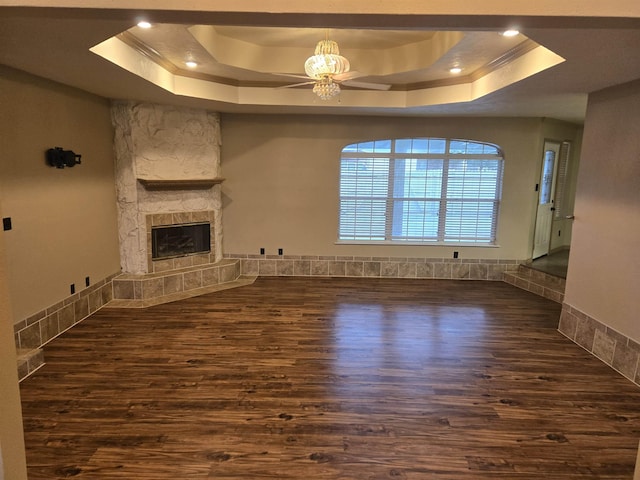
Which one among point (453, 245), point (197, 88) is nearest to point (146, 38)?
point (197, 88)

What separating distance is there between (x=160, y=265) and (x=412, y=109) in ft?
13.3

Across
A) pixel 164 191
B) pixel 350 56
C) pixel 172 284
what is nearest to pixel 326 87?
pixel 350 56

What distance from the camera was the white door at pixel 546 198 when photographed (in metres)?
6.41

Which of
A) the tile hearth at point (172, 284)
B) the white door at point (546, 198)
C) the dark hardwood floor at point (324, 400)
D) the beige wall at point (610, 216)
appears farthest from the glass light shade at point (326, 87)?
the white door at point (546, 198)

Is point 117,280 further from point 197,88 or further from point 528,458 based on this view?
point 528,458

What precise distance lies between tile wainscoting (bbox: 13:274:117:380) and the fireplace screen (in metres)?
0.70

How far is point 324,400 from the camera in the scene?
9.64 feet

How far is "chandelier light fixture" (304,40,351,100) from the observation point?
333 centimetres

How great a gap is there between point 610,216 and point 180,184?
16.3ft

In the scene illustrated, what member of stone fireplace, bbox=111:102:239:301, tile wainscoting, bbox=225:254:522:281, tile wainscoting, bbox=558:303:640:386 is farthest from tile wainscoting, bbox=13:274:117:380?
tile wainscoting, bbox=558:303:640:386

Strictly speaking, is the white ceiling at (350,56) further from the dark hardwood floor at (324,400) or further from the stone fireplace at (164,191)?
the dark hardwood floor at (324,400)

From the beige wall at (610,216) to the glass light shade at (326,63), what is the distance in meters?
2.48

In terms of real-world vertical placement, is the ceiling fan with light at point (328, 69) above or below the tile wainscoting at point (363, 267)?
above

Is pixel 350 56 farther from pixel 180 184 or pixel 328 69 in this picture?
pixel 180 184
